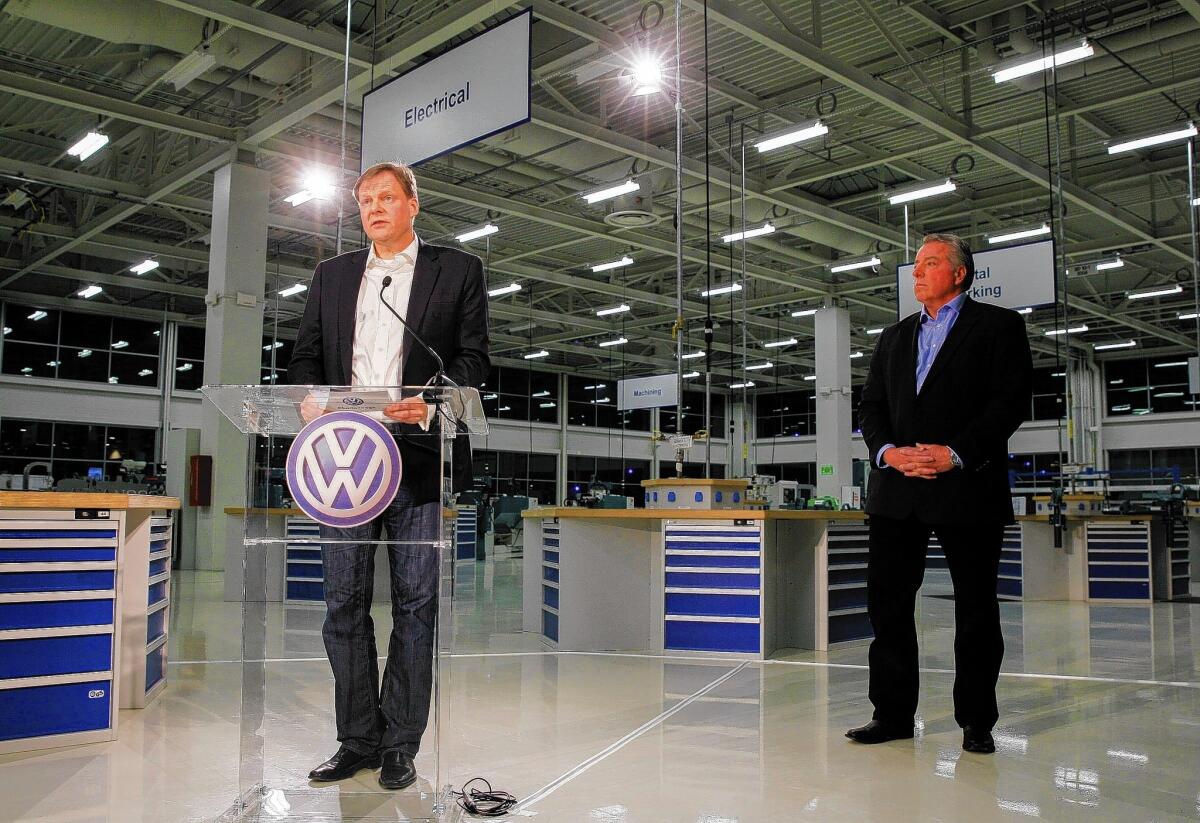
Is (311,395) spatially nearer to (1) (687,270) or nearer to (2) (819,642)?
(2) (819,642)

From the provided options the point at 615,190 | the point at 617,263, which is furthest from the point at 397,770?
the point at 617,263

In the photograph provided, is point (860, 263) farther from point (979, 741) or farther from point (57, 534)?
point (57, 534)

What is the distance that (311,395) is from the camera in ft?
6.61

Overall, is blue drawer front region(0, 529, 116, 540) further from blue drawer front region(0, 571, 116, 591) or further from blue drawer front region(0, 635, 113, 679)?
blue drawer front region(0, 635, 113, 679)

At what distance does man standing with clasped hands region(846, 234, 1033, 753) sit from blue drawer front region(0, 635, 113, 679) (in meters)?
2.31

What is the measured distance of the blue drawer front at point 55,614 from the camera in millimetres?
2693

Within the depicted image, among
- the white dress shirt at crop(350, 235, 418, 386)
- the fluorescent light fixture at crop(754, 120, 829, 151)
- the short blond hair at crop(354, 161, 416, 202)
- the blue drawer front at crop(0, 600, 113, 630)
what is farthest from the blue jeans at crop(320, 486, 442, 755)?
the fluorescent light fixture at crop(754, 120, 829, 151)

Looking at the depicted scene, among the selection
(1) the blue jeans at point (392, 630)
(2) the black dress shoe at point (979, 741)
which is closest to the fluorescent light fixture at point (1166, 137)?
(2) the black dress shoe at point (979, 741)

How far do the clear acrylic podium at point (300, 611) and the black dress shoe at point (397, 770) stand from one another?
0.06 feet

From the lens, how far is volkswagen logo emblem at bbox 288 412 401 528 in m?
2.00

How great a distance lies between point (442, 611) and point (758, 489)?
21.3ft

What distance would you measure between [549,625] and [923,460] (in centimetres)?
333

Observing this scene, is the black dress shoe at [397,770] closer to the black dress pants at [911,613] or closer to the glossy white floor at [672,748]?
the glossy white floor at [672,748]

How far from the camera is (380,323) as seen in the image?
226 cm
